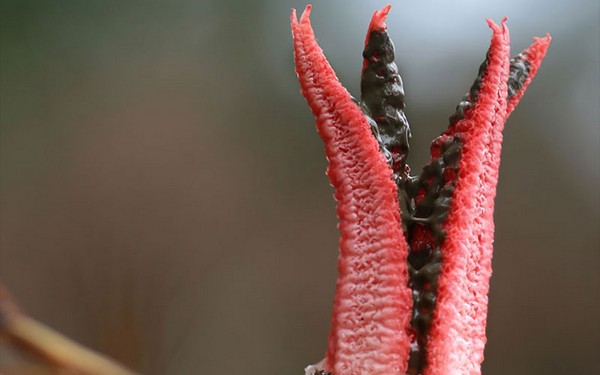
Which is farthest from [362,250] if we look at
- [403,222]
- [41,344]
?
[41,344]

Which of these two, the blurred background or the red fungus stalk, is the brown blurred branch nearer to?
the red fungus stalk

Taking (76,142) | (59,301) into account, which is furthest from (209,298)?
(76,142)

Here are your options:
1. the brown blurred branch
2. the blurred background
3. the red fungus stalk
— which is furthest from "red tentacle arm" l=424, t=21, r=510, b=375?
the blurred background

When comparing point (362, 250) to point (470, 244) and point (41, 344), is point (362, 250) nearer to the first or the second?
point (470, 244)

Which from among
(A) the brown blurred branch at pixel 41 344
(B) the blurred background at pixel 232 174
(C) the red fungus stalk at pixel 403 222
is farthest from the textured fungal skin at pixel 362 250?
(B) the blurred background at pixel 232 174

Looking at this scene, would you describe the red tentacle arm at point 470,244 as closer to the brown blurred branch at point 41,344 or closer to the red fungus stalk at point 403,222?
the red fungus stalk at point 403,222

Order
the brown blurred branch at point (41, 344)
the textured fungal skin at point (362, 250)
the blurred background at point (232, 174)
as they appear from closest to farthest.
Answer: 1. the brown blurred branch at point (41, 344)
2. the textured fungal skin at point (362, 250)
3. the blurred background at point (232, 174)
